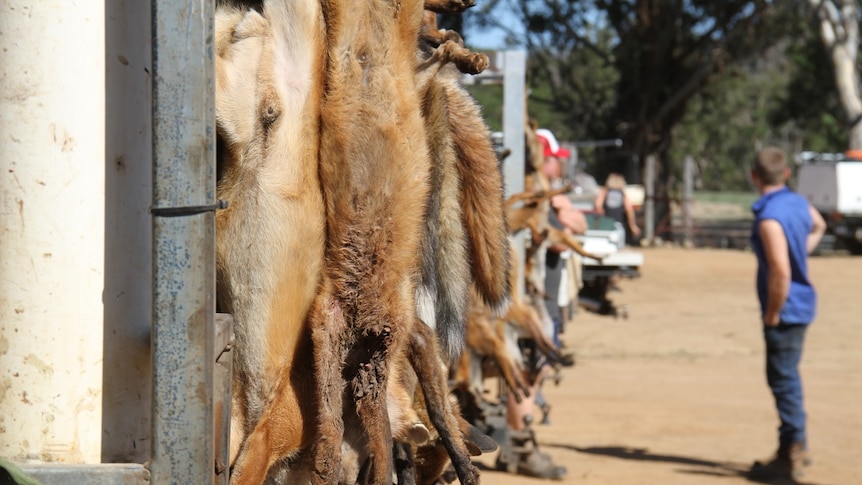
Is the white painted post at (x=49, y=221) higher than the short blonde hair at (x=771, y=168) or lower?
lower

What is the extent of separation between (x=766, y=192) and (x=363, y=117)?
602cm

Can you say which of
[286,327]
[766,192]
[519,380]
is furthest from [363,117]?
[766,192]

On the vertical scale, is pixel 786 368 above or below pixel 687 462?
above

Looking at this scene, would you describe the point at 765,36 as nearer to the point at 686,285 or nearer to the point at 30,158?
the point at 686,285

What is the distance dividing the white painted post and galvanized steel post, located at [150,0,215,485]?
0.10 metres

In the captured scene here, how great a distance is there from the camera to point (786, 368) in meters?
7.71

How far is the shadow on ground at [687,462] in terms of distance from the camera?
8.27 metres

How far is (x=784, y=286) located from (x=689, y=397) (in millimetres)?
3885

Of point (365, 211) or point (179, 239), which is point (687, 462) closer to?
point (365, 211)

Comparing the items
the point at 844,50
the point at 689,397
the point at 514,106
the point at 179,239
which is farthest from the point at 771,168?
the point at 844,50

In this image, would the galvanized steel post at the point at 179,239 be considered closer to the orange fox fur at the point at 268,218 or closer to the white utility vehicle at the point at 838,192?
the orange fox fur at the point at 268,218

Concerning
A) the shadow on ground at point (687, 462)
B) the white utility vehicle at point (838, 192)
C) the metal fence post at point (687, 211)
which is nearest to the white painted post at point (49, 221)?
the shadow on ground at point (687, 462)

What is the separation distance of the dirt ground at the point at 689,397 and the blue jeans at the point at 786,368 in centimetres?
53

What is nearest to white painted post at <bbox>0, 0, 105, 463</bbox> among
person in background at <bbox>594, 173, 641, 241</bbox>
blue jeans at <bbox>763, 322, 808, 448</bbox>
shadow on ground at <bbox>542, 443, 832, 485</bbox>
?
blue jeans at <bbox>763, 322, 808, 448</bbox>
